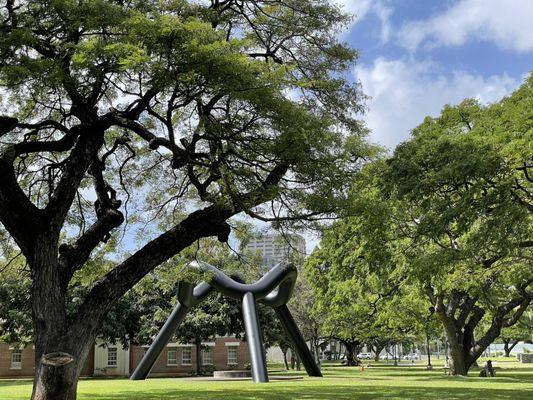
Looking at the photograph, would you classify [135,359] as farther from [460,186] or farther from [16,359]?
[460,186]

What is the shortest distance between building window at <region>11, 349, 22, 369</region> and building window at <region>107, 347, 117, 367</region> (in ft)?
19.7

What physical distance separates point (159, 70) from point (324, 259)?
62.1 feet

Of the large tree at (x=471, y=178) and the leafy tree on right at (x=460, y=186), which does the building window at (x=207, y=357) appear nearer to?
the leafy tree on right at (x=460, y=186)

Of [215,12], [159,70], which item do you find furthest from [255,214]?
[215,12]

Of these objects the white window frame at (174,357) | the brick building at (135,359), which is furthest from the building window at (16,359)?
the white window frame at (174,357)

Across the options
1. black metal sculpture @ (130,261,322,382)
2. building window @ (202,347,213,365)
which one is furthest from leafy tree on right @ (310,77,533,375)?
building window @ (202,347,213,365)

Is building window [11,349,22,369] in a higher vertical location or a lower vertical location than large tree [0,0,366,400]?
lower

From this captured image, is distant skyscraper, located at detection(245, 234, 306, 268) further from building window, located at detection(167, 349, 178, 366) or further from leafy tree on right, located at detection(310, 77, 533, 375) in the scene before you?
building window, located at detection(167, 349, 178, 366)

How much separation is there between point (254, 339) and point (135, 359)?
25.9 m

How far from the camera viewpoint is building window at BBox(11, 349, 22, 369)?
1625 inches

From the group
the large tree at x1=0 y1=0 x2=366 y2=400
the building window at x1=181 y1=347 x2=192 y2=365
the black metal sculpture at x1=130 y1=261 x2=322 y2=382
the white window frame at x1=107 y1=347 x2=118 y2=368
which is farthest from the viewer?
the building window at x1=181 y1=347 x2=192 y2=365

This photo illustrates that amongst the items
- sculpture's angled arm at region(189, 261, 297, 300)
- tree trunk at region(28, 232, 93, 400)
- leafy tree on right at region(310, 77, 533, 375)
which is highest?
leafy tree on right at region(310, 77, 533, 375)

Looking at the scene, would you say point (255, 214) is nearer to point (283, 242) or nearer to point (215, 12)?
point (283, 242)

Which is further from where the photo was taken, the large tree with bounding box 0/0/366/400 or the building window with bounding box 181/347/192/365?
the building window with bounding box 181/347/192/365
